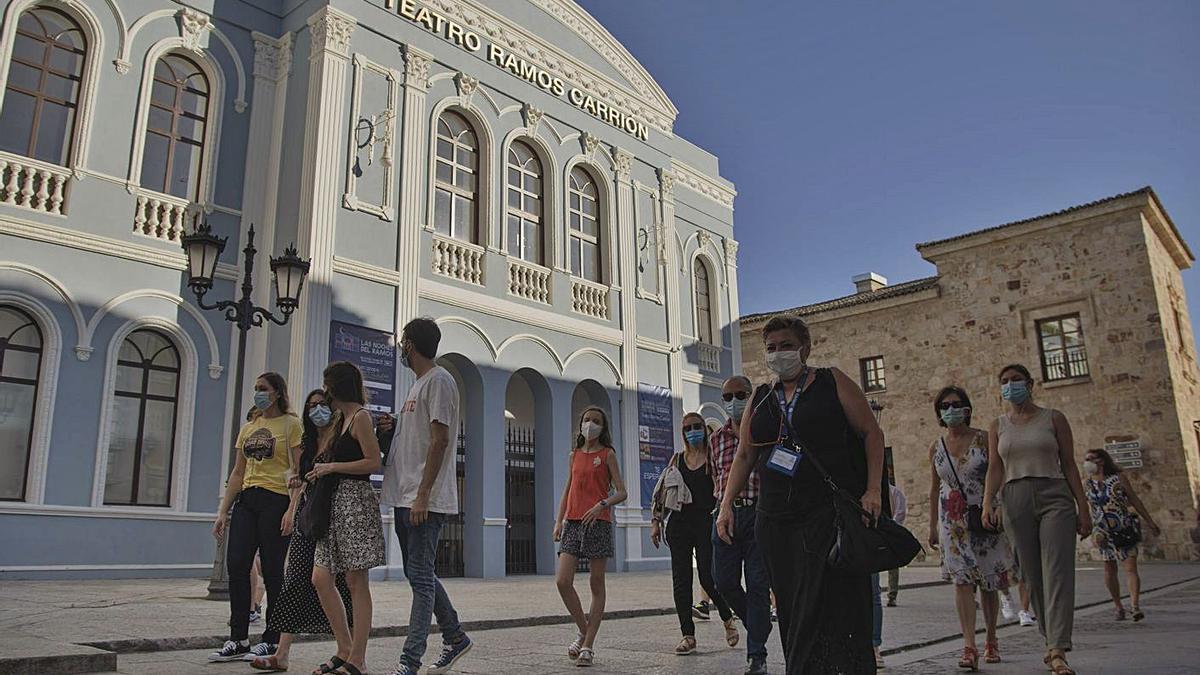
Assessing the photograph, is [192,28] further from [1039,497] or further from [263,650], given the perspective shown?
[1039,497]

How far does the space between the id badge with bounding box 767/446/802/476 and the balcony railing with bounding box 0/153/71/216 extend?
11.6 meters

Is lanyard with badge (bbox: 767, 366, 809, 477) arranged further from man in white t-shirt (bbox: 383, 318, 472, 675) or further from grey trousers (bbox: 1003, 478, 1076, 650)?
grey trousers (bbox: 1003, 478, 1076, 650)

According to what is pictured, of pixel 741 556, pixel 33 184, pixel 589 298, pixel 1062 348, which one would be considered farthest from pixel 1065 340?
pixel 33 184

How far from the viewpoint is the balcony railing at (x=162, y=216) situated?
42.2ft

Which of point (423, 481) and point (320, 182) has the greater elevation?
point (320, 182)

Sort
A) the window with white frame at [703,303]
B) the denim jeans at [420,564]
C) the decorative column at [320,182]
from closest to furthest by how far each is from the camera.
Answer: the denim jeans at [420,564]
the decorative column at [320,182]
the window with white frame at [703,303]

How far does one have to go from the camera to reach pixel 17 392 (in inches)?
453

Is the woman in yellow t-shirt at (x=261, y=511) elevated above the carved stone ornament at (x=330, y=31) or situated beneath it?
situated beneath

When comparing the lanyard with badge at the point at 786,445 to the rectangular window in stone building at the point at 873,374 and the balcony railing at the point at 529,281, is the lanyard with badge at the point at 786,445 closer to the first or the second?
the balcony railing at the point at 529,281

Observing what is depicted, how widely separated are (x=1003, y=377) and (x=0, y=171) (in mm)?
12047

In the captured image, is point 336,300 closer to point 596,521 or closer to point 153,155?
point 153,155

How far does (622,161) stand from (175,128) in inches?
367

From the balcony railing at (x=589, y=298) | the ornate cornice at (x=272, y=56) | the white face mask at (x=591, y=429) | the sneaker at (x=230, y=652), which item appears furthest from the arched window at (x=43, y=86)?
the white face mask at (x=591, y=429)

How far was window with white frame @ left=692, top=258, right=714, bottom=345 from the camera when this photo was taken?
2220 cm
